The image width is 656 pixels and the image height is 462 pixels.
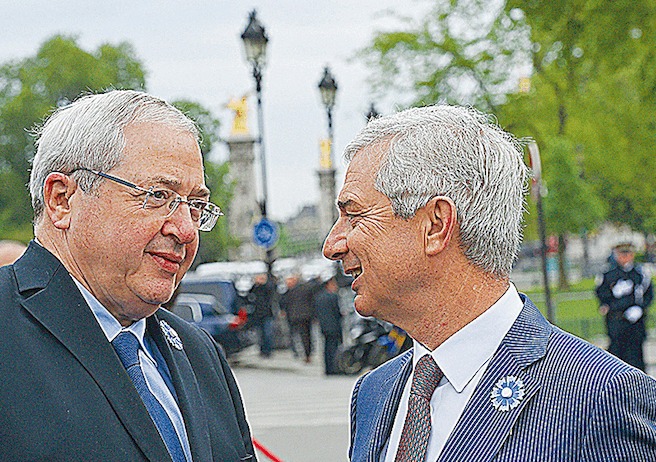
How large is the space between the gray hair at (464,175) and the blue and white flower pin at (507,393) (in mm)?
306

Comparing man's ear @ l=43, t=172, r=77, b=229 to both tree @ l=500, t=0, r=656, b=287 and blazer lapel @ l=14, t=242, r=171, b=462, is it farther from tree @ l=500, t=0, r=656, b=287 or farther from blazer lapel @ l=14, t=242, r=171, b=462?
tree @ l=500, t=0, r=656, b=287

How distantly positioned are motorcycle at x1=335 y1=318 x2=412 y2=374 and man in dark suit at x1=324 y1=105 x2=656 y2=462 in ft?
43.9

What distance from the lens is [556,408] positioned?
8.23 ft

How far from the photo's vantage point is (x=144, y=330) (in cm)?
308

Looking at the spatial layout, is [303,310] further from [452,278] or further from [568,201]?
[568,201]

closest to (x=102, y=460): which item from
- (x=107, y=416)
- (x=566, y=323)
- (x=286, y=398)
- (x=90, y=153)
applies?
(x=107, y=416)

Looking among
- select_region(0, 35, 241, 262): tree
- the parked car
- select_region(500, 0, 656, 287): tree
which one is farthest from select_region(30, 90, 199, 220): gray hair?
select_region(0, 35, 241, 262): tree

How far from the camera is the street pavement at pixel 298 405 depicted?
34.1 ft

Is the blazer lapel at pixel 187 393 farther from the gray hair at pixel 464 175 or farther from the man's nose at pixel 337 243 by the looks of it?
the gray hair at pixel 464 175

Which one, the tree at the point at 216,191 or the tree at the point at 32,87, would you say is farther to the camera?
the tree at the point at 216,191

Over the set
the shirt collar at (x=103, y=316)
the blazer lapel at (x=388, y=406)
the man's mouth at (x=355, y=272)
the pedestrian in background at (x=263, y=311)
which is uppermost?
the man's mouth at (x=355, y=272)

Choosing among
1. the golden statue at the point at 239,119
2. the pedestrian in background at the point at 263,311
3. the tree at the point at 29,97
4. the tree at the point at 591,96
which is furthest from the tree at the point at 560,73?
the tree at the point at 29,97

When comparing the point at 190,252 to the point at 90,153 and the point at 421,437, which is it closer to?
the point at 90,153

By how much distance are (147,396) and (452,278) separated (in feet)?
3.03
